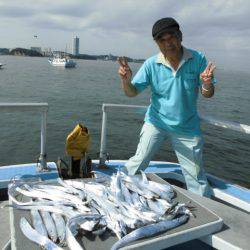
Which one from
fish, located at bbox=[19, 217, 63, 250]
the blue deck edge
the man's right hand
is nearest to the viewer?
fish, located at bbox=[19, 217, 63, 250]

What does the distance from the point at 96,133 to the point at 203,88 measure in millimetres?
15296

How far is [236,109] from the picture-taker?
30.2m

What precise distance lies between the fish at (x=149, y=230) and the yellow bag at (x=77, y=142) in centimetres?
215

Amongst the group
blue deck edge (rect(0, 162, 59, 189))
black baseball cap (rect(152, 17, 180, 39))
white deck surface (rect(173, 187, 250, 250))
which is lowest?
blue deck edge (rect(0, 162, 59, 189))

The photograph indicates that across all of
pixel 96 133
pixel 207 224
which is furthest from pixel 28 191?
pixel 96 133

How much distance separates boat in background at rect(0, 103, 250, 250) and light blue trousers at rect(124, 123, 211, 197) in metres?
0.30

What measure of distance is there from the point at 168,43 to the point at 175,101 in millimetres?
702

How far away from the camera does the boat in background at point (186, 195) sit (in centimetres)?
306

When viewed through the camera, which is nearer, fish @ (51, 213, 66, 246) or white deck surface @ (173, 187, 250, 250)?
fish @ (51, 213, 66, 246)

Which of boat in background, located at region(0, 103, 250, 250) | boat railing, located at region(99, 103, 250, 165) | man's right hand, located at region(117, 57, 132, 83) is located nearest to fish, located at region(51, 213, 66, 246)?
boat in background, located at region(0, 103, 250, 250)

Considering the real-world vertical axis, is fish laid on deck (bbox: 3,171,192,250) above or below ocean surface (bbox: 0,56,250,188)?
above

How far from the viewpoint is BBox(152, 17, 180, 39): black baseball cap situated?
415cm

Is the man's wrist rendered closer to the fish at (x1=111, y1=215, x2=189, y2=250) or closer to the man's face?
the man's face

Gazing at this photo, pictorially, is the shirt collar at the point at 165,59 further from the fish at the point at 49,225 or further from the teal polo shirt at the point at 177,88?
the fish at the point at 49,225
